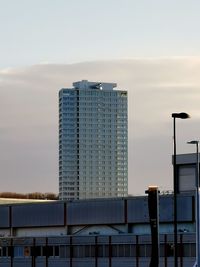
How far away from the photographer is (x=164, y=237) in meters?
105

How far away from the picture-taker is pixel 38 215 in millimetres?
122375

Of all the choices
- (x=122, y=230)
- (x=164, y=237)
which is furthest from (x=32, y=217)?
(x=164, y=237)

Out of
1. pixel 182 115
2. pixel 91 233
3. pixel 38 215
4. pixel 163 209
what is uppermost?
pixel 182 115

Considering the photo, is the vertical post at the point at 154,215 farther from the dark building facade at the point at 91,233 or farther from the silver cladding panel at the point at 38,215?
the silver cladding panel at the point at 38,215

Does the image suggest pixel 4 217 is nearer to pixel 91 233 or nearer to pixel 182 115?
pixel 91 233

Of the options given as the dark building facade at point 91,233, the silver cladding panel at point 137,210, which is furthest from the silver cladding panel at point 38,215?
the silver cladding panel at point 137,210

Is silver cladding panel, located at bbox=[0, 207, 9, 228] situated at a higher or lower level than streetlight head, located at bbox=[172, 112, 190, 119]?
lower

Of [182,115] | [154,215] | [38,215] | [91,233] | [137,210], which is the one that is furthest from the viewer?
[38,215]

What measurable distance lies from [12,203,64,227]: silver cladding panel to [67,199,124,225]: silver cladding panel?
143cm

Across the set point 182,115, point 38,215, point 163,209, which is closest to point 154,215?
point 182,115

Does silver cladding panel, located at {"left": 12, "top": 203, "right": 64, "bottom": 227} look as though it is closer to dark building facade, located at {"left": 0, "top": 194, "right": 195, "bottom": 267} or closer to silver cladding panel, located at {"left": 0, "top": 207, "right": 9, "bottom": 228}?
dark building facade, located at {"left": 0, "top": 194, "right": 195, "bottom": 267}

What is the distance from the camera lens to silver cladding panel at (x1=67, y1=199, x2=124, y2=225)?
115875mm

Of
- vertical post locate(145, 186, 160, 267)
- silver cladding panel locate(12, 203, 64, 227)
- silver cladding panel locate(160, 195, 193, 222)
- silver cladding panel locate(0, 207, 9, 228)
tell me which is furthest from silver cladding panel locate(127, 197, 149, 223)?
vertical post locate(145, 186, 160, 267)

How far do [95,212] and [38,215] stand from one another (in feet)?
26.5
